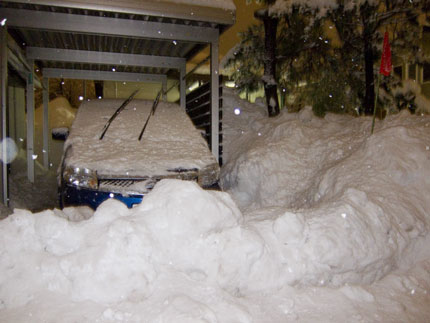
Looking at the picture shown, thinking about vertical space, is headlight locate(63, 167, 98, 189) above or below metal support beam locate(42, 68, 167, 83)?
below

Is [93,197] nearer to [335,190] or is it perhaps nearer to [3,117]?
[3,117]

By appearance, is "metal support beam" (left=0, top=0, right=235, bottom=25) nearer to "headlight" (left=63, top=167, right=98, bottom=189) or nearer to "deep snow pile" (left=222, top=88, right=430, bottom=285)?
"deep snow pile" (left=222, top=88, right=430, bottom=285)

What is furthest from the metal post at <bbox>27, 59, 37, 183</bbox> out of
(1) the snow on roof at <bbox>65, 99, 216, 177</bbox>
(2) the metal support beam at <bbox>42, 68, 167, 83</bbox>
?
(1) the snow on roof at <bbox>65, 99, 216, 177</bbox>

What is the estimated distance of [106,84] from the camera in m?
10.0

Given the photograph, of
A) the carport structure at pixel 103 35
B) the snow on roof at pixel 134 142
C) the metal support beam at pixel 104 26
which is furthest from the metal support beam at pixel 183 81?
the metal support beam at pixel 104 26

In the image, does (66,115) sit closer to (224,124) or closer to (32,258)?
(224,124)

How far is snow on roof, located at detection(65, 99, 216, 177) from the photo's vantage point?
4098 mm

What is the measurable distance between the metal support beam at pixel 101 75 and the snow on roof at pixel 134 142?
2569mm

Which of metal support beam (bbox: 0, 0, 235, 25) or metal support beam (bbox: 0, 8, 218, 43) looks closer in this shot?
metal support beam (bbox: 0, 0, 235, 25)

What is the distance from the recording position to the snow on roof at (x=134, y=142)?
4.10 m

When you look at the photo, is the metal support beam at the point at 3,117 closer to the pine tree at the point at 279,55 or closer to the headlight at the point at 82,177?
the headlight at the point at 82,177

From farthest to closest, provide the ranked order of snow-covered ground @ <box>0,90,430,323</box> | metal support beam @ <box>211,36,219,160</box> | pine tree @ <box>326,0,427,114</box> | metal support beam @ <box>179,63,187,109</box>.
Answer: metal support beam @ <box>179,63,187,109</box>, pine tree @ <box>326,0,427,114</box>, metal support beam @ <box>211,36,219,160</box>, snow-covered ground @ <box>0,90,430,323</box>

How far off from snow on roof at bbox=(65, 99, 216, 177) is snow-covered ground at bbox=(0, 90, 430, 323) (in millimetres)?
767

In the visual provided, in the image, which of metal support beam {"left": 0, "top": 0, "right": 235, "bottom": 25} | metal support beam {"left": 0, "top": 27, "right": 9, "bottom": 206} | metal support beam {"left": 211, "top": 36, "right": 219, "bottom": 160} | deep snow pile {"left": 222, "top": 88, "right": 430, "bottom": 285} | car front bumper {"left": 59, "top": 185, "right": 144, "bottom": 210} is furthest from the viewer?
metal support beam {"left": 211, "top": 36, "right": 219, "bottom": 160}
